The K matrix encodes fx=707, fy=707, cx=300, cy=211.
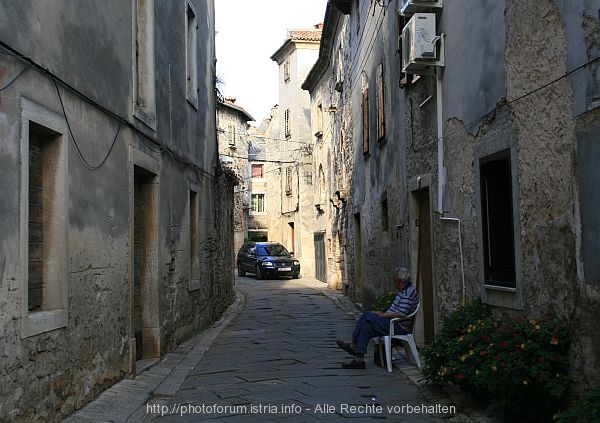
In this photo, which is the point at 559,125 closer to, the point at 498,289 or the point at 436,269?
the point at 498,289

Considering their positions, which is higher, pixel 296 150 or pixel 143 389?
pixel 296 150

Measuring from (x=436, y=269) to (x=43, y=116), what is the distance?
5.24m

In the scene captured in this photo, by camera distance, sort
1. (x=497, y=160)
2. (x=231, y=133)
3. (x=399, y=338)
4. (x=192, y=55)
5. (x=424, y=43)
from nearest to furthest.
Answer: (x=497, y=160)
(x=399, y=338)
(x=424, y=43)
(x=192, y=55)
(x=231, y=133)

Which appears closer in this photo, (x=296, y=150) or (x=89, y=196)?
(x=89, y=196)

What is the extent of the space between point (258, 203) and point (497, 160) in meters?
43.0

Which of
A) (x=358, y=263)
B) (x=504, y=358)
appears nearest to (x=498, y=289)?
(x=504, y=358)

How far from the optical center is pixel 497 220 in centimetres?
682

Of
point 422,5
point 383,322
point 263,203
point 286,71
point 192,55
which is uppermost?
point 286,71

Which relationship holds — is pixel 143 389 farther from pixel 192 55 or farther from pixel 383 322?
pixel 192 55

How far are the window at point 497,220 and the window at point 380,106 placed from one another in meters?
5.53

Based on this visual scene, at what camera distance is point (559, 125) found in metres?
5.23

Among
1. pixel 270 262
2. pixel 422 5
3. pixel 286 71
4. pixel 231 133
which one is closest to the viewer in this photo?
pixel 422 5

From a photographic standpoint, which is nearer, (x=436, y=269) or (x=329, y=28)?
(x=436, y=269)

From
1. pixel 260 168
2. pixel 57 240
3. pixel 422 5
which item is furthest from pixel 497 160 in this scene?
pixel 260 168
